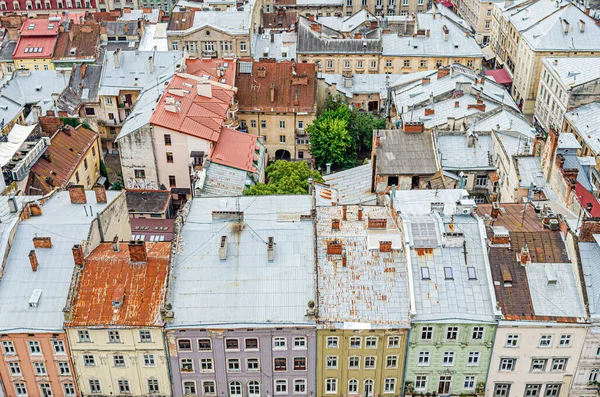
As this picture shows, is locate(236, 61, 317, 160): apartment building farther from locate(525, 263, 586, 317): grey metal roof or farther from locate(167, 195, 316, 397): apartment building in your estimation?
locate(525, 263, 586, 317): grey metal roof

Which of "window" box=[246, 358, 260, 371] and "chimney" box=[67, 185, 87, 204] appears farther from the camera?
"chimney" box=[67, 185, 87, 204]

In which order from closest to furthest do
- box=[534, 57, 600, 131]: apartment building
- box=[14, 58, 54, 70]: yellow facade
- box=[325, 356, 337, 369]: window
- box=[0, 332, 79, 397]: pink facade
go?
box=[0, 332, 79, 397]: pink facade → box=[325, 356, 337, 369]: window → box=[534, 57, 600, 131]: apartment building → box=[14, 58, 54, 70]: yellow facade

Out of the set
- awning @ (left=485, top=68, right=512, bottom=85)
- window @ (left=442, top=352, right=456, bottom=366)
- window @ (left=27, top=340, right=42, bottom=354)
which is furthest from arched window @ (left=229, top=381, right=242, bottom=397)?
awning @ (left=485, top=68, right=512, bottom=85)

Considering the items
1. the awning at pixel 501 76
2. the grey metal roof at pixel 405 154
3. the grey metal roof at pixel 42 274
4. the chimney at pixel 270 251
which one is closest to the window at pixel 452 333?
the chimney at pixel 270 251

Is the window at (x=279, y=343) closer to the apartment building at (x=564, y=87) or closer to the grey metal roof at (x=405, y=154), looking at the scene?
the grey metal roof at (x=405, y=154)

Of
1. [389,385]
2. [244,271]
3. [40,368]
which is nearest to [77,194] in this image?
[40,368]

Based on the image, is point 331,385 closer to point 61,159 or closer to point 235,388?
point 235,388
